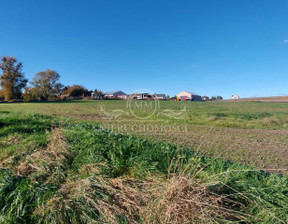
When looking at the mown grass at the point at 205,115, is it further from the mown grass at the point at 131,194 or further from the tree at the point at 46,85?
the tree at the point at 46,85

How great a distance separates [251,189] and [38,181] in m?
3.31

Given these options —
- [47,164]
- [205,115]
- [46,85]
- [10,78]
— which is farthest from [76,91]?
[47,164]

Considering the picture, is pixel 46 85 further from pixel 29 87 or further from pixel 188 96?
pixel 188 96

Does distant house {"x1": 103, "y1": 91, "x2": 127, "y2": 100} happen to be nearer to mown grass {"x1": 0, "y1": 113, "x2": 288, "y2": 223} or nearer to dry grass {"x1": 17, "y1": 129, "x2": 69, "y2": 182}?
dry grass {"x1": 17, "y1": 129, "x2": 69, "y2": 182}

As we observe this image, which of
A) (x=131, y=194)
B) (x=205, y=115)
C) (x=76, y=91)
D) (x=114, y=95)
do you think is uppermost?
(x=76, y=91)

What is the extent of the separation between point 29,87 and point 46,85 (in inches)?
227

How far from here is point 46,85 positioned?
61.2m

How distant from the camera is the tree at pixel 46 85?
58.2 metres

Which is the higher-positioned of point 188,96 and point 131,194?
point 188,96

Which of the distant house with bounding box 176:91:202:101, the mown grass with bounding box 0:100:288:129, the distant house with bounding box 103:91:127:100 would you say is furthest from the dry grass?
the distant house with bounding box 176:91:202:101

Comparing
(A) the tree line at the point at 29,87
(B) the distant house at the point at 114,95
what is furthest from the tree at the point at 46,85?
(B) the distant house at the point at 114,95

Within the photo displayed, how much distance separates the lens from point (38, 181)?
2443mm

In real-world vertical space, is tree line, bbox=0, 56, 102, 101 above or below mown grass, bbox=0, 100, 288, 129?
above

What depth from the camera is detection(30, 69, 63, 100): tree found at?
5824 cm
